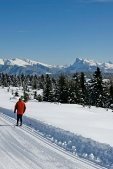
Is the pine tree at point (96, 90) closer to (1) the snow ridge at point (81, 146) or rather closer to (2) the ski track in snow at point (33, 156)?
(1) the snow ridge at point (81, 146)

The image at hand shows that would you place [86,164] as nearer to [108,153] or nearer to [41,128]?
[108,153]

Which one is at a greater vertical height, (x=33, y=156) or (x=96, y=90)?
(x=96, y=90)

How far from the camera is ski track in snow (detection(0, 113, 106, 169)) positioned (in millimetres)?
12047

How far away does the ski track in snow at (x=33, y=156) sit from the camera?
1205 cm

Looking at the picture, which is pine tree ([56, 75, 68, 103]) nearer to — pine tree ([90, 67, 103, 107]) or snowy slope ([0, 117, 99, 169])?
pine tree ([90, 67, 103, 107])

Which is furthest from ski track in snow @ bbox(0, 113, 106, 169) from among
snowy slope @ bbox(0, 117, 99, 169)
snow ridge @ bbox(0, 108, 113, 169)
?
snow ridge @ bbox(0, 108, 113, 169)

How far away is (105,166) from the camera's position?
12.0m

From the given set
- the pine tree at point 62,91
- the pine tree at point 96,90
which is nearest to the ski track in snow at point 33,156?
the pine tree at point 96,90

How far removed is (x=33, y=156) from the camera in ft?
45.2

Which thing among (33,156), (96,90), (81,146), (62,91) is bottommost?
(33,156)

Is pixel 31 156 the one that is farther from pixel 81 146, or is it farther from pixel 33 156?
pixel 81 146

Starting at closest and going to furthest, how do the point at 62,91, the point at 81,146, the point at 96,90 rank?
the point at 81,146
the point at 96,90
the point at 62,91

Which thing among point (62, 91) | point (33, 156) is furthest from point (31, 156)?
point (62, 91)

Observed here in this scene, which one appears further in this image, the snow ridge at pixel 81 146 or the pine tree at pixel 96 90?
the pine tree at pixel 96 90
